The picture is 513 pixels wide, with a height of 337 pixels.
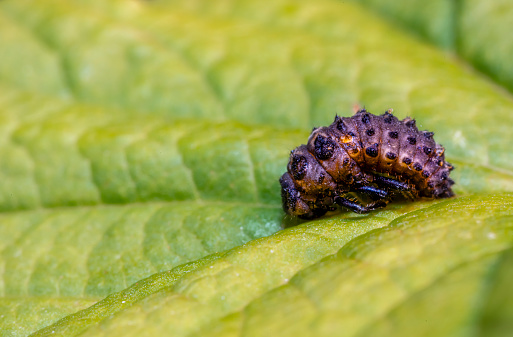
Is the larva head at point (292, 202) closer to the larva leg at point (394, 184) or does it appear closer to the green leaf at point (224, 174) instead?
the green leaf at point (224, 174)

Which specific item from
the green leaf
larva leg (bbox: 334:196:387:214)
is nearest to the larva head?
the green leaf

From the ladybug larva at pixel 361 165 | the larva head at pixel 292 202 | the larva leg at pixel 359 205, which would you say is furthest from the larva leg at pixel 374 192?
the larva head at pixel 292 202

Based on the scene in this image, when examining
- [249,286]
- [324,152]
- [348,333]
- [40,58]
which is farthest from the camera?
[40,58]

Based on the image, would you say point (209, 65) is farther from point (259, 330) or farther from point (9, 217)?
point (259, 330)

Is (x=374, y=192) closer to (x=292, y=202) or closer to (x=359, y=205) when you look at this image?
(x=359, y=205)

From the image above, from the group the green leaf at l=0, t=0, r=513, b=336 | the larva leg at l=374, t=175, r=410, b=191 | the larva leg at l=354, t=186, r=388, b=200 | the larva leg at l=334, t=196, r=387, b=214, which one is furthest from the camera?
the larva leg at l=374, t=175, r=410, b=191

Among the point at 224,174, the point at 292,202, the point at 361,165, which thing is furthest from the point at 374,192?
the point at 224,174

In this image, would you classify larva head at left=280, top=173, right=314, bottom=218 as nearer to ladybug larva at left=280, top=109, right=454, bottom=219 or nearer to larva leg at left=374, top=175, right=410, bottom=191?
ladybug larva at left=280, top=109, right=454, bottom=219

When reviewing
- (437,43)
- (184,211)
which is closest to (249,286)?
(184,211)
